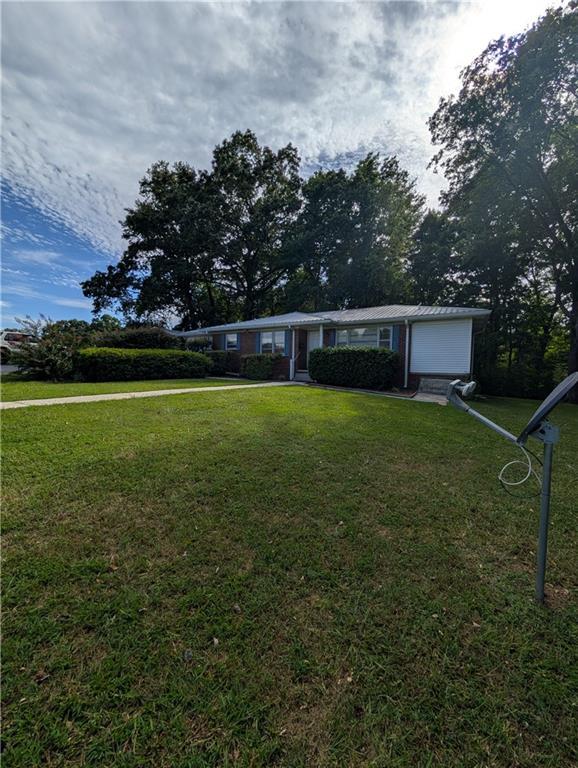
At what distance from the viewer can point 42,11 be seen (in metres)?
4.66

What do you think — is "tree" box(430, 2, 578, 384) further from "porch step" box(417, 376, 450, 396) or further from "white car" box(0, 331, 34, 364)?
"white car" box(0, 331, 34, 364)

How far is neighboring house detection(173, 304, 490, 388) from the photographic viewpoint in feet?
40.1

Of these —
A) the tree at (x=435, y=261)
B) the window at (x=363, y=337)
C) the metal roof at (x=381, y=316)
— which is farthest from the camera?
the tree at (x=435, y=261)

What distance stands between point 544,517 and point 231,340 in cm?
1786

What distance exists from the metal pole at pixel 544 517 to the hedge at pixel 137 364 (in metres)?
13.2

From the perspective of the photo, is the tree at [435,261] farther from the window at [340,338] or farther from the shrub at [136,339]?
the shrub at [136,339]

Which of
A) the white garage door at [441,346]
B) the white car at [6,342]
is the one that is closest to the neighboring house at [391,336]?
the white garage door at [441,346]

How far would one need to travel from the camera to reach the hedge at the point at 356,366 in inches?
480

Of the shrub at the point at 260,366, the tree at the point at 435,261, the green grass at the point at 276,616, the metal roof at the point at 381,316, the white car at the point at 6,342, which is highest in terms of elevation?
the tree at the point at 435,261

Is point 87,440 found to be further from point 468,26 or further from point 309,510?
point 468,26

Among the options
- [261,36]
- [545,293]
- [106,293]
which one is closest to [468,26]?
[261,36]

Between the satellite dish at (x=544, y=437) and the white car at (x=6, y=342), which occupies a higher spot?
the white car at (x=6, y=342)

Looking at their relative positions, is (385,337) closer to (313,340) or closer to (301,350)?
(313,340)

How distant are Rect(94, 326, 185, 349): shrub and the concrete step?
493 inches
